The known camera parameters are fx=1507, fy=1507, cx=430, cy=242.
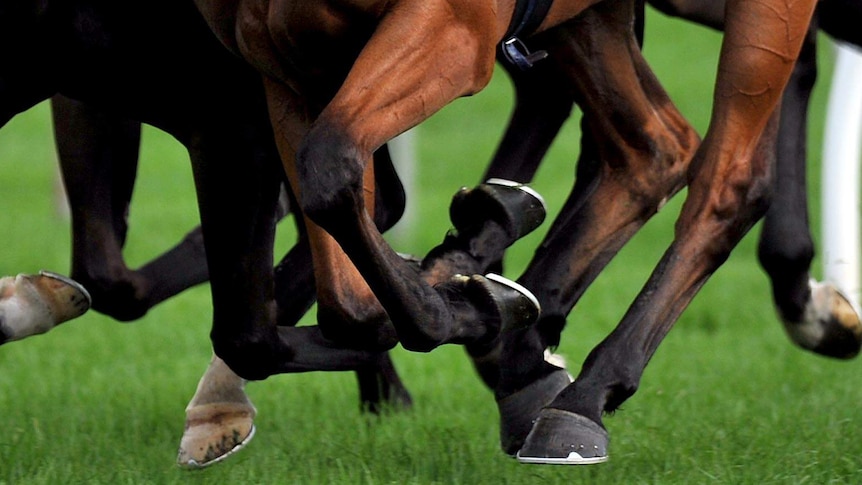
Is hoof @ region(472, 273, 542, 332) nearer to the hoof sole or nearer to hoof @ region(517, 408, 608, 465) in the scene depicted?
hoof @ region(517, 408, 608, 465)

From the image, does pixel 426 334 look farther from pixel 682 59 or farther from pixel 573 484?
pixel 682 59

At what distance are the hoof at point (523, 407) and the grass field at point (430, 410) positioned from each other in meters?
0.08

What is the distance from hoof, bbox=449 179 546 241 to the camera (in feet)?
12.3

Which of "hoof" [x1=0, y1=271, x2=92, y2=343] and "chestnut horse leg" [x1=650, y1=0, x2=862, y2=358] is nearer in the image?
"hoof" [x1=0, y1=271, x2=92, y2=343]

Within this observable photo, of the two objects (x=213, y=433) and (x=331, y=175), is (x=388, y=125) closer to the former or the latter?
(x=331, y=175)

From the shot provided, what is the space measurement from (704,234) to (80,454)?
5.79ft

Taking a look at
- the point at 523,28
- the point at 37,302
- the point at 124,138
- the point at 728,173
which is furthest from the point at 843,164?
the point at 37,302

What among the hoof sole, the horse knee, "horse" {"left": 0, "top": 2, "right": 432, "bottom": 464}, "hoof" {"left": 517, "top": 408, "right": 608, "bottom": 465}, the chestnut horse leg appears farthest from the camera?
the chestnut horse leg

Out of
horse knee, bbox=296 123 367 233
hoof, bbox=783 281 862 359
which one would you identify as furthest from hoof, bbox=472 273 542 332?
hoof, bbox=783 281 862 359

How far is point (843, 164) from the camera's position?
6.32 metres

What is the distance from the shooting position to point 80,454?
13.4ft

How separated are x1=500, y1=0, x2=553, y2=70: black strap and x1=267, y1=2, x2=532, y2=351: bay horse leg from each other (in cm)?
22

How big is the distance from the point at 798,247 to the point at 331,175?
2.18 metres

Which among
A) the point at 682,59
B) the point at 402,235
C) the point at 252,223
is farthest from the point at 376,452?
the point at 682,59
